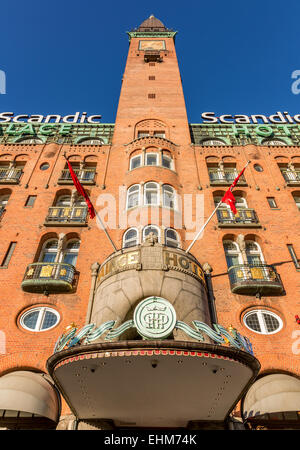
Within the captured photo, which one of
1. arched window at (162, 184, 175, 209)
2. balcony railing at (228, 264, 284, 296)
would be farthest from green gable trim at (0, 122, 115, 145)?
balcony railing at (228, 264, 284, 296)

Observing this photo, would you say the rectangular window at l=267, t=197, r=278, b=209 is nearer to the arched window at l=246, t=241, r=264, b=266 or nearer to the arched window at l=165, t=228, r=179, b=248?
the arched window at l=246, t=241, r=264, b=266

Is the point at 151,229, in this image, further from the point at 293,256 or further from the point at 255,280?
the point at 293,256

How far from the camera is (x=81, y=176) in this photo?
28297 mm

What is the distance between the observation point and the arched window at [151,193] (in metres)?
23.5

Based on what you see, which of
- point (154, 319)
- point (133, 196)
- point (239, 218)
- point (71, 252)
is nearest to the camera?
point (154, 319)

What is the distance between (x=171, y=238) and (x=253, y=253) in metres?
6.21

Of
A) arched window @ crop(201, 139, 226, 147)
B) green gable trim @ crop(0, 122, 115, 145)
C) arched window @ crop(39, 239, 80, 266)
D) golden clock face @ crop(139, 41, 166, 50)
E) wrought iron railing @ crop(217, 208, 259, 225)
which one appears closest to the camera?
arched window @ crop(39, 239, 80, 266)

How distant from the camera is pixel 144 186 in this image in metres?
24.6

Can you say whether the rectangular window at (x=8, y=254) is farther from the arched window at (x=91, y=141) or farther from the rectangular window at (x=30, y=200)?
the arched window at (x=91, y=141)

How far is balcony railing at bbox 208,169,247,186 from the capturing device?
2685 cm

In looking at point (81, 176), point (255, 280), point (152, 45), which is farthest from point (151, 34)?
point (255, 280)

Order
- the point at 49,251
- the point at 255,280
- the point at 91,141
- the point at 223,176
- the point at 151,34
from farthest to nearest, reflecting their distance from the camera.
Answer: the point at 151,34
the point at 91,141
the point at 223,176
the point at 49,251
the point at 255,280

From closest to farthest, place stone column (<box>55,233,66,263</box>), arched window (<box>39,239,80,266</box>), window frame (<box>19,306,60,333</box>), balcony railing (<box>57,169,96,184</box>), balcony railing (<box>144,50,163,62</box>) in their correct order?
window frame (<box>19,306,60,333</box>) → stone column (<box>55,233,66,263</box>) → arched window (<box>39,239,80,266</box>) → balcony railing (<box>57,169,96,184</box>) → balcony railing (<box>144,50,163,62</box>)

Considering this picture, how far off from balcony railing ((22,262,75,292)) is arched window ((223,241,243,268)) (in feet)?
34.6
